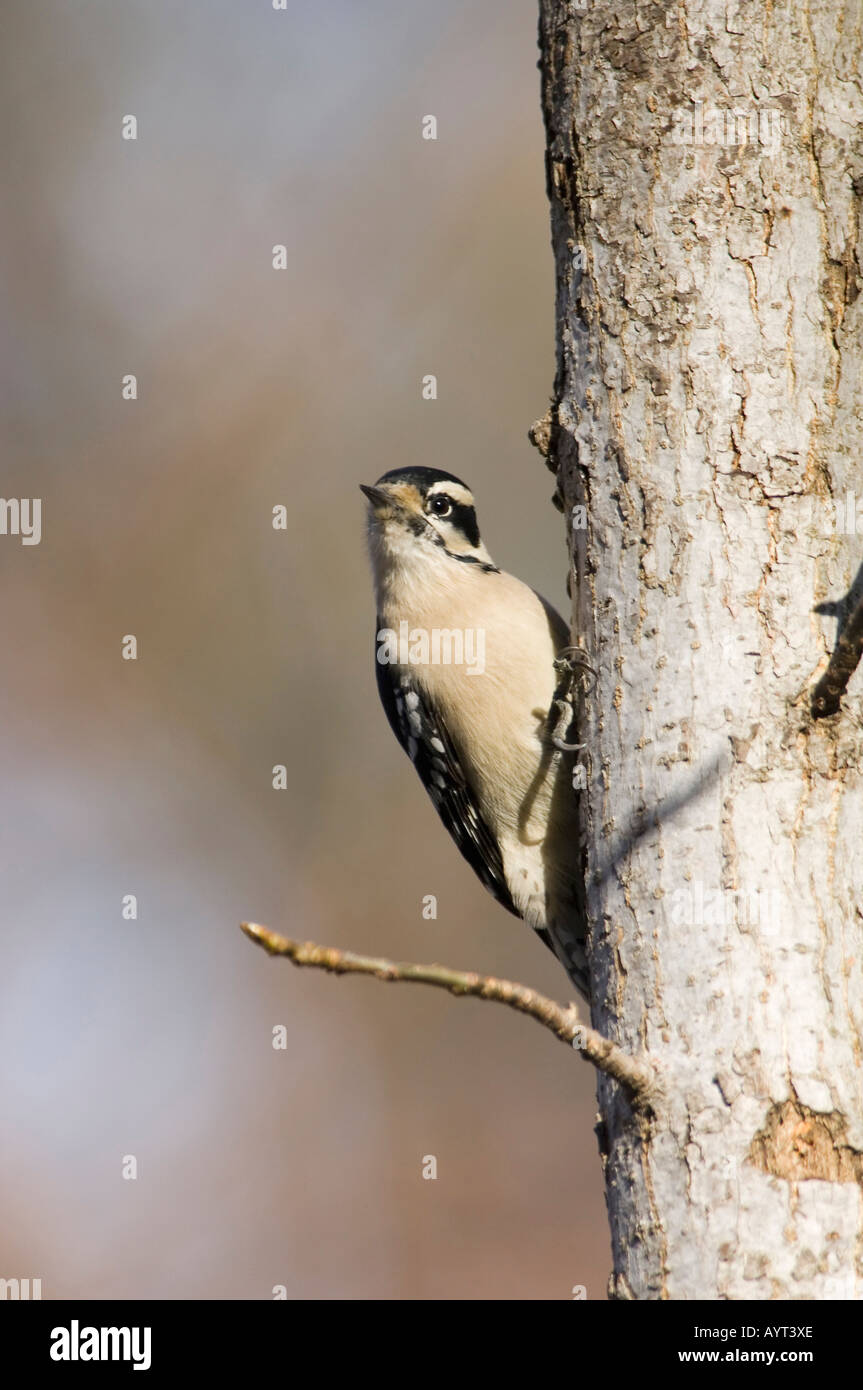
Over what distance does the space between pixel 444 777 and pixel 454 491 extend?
1.12 metres

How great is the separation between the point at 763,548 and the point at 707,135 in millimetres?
998

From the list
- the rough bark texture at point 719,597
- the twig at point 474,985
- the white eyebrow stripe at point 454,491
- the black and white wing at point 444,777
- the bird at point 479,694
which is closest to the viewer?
the twig at point 474,985

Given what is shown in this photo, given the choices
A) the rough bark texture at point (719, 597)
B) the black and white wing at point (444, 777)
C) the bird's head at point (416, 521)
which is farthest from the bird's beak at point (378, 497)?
the rough bark texture at point (719, 597)

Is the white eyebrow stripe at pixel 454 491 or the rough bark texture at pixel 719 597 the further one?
the white eyebrow stripe at pixel 454 491

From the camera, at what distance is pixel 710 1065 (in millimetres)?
2418

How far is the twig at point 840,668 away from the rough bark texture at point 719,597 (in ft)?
0.15

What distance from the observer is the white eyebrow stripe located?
192 inches

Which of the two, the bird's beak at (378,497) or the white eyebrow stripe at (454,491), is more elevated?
the white eyebrow stripe at (454,491)

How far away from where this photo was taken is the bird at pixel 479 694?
4.36 m

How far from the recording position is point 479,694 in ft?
14.7

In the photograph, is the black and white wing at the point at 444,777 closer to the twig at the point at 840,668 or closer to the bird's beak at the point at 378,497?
the bird's beak at the point at 378,497

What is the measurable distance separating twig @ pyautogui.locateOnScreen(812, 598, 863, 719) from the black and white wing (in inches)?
86.9

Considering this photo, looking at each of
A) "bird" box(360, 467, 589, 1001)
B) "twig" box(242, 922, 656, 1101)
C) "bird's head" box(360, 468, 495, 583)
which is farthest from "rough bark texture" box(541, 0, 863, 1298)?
"bird's head" box(360, 468, 495, 583)
